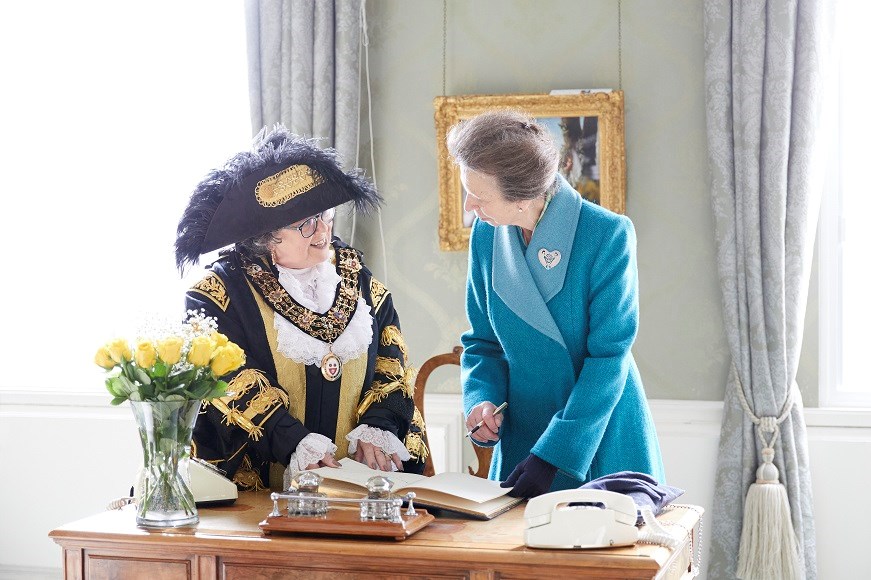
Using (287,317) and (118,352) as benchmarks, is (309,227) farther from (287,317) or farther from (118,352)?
(118,352)

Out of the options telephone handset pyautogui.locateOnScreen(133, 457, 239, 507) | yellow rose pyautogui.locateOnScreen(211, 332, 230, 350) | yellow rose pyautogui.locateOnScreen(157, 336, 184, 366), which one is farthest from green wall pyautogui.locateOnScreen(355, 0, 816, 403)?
yellow rose pyautogui.locateOnScreen(157, 336, 184, 366)

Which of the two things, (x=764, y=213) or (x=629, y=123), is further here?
(x=629, y=123)

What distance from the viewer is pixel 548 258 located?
8.58 ft

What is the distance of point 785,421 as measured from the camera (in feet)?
12.9

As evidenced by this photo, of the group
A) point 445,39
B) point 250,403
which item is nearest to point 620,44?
point 445,39

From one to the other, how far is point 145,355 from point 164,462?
0.23 meters

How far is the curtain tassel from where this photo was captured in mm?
3820

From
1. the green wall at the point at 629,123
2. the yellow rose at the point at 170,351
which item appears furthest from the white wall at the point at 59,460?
the yellow rose at the point at 170,351

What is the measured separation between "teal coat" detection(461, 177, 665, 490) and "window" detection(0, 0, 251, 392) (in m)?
2.29

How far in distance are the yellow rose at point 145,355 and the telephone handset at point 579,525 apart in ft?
2.65

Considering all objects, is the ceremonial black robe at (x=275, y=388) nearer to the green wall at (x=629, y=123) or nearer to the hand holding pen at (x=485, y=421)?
the hand holding pen at (x=485, y=421)

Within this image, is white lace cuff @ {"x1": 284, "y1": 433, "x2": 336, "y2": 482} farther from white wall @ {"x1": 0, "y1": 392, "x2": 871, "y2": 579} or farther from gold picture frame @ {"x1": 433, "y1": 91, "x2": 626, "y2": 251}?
gold picture frame @ {"x1": 433, "y1": 91, "x2": 626, "y2": 251}

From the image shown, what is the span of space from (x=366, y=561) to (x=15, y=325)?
11.6ft

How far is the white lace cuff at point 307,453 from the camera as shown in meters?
2.38
